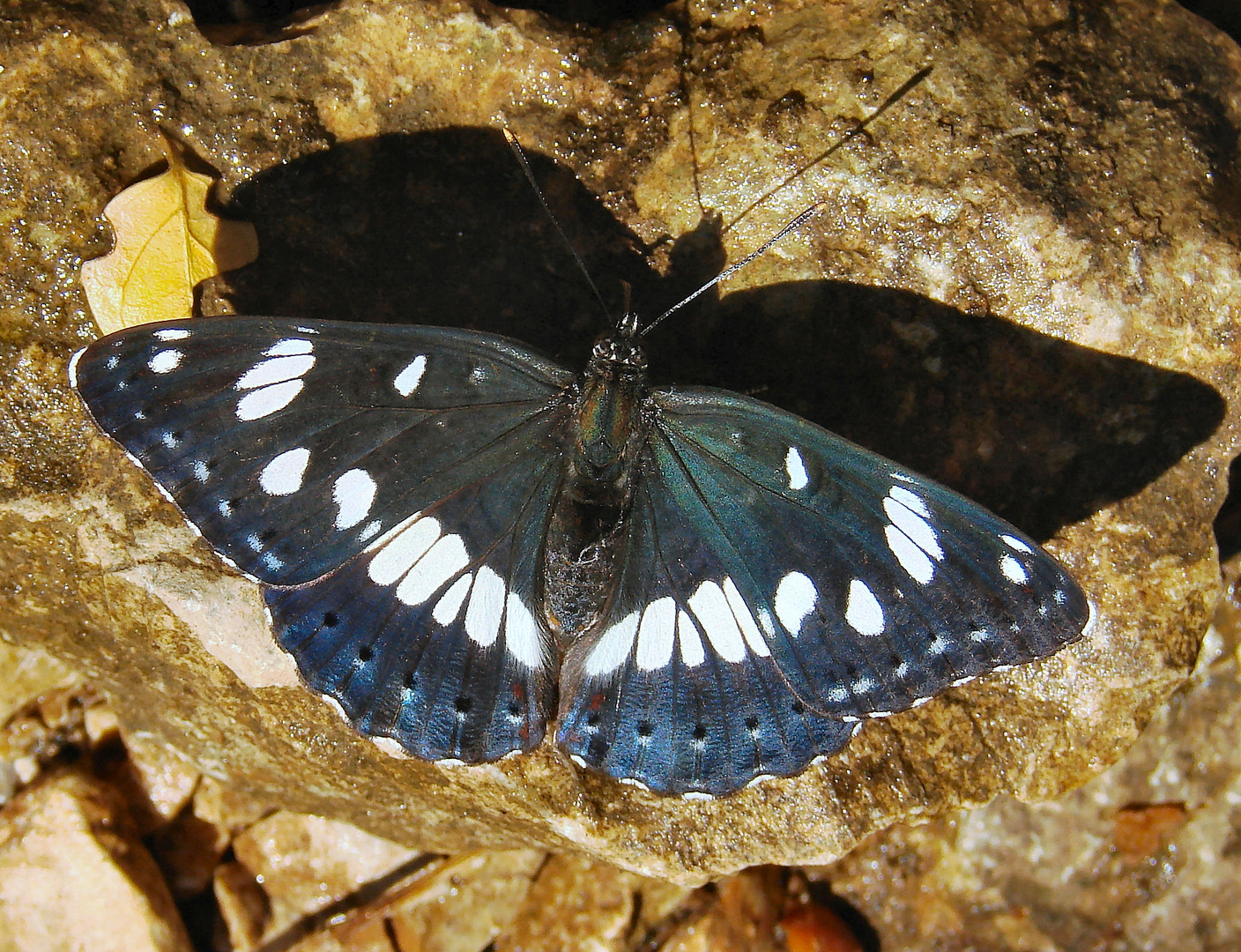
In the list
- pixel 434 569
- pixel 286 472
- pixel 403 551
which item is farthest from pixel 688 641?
pixel 286 472

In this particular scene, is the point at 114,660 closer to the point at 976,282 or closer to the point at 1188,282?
the point at 976,282

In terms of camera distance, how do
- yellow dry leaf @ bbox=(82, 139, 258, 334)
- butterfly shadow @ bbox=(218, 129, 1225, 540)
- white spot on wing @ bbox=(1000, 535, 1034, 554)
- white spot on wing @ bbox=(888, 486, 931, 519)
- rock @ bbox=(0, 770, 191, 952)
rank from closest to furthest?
white spot on wing @ bbox=(1000, 535, 1034, 554), white spot on wing @ bbox=(888, 486, 931, 519), yellow dry leaf @ bbox=(82, 139, 258, 334), butterfly shadow @ bbox=(218, 129, 1225, 540), rock @ bbox=(0, 770, 191, 952)

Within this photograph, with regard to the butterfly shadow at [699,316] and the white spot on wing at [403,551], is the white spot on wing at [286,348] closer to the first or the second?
the white spot on wing at [403,551]

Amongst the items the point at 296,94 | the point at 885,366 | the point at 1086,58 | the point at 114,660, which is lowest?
the point at 114,660


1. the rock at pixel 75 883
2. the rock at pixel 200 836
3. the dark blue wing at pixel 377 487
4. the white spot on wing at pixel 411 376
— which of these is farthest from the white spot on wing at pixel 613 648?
the rock at pixel 75 883

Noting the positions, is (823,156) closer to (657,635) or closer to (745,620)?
(745,620)

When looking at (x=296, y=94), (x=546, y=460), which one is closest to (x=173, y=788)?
(x=546, y=460)

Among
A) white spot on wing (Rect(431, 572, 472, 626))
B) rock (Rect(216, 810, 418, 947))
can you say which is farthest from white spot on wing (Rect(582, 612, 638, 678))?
rock (Rect(216, 810, 418, 947))

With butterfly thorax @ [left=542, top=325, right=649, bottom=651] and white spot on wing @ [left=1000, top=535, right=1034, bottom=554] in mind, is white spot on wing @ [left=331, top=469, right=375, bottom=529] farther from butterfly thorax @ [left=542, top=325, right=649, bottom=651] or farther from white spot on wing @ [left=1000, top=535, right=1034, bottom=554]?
white spot on wing @ [left=1000, top=535, right=1034, bottom=554]
